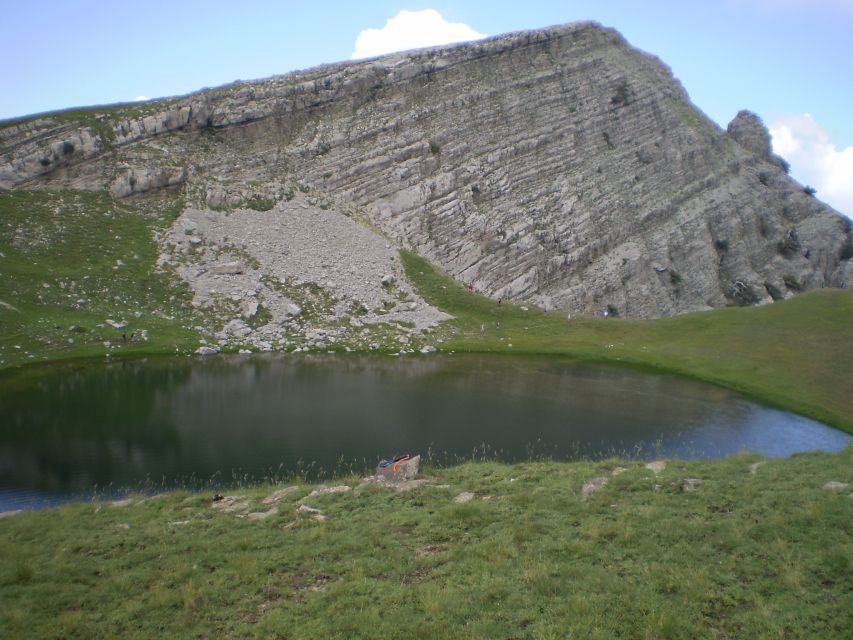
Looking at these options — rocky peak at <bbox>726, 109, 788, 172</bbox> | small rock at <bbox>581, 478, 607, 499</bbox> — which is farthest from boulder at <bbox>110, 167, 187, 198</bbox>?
rocky peak at <bbox>726, 109, 788, 172</bbox>

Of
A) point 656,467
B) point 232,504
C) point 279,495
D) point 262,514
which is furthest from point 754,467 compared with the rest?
point 232,504

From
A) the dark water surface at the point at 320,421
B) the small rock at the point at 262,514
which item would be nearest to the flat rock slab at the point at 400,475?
the small rock at the point at 262,514

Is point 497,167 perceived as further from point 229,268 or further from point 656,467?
point 656,467

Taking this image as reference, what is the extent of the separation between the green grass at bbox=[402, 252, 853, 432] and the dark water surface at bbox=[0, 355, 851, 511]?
442 centimetres

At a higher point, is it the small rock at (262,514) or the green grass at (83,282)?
the green grass at (83,282)

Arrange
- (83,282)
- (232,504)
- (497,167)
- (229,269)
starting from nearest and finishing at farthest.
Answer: (232,504) < (83,282) < (229,269) < (497,167)

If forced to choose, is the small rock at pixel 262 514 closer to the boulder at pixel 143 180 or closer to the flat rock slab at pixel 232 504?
the flat rock slab at pixel 232 504

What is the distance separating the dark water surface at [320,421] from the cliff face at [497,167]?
93.0 feet

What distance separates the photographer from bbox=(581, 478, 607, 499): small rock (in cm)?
1663

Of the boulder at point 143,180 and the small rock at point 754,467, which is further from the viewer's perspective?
the boulder at point 143,180

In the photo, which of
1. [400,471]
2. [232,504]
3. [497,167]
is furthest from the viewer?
[497,167]

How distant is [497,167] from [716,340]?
1355 inches

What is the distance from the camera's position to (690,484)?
16797 mm

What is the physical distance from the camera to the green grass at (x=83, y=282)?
4284 centimetres
